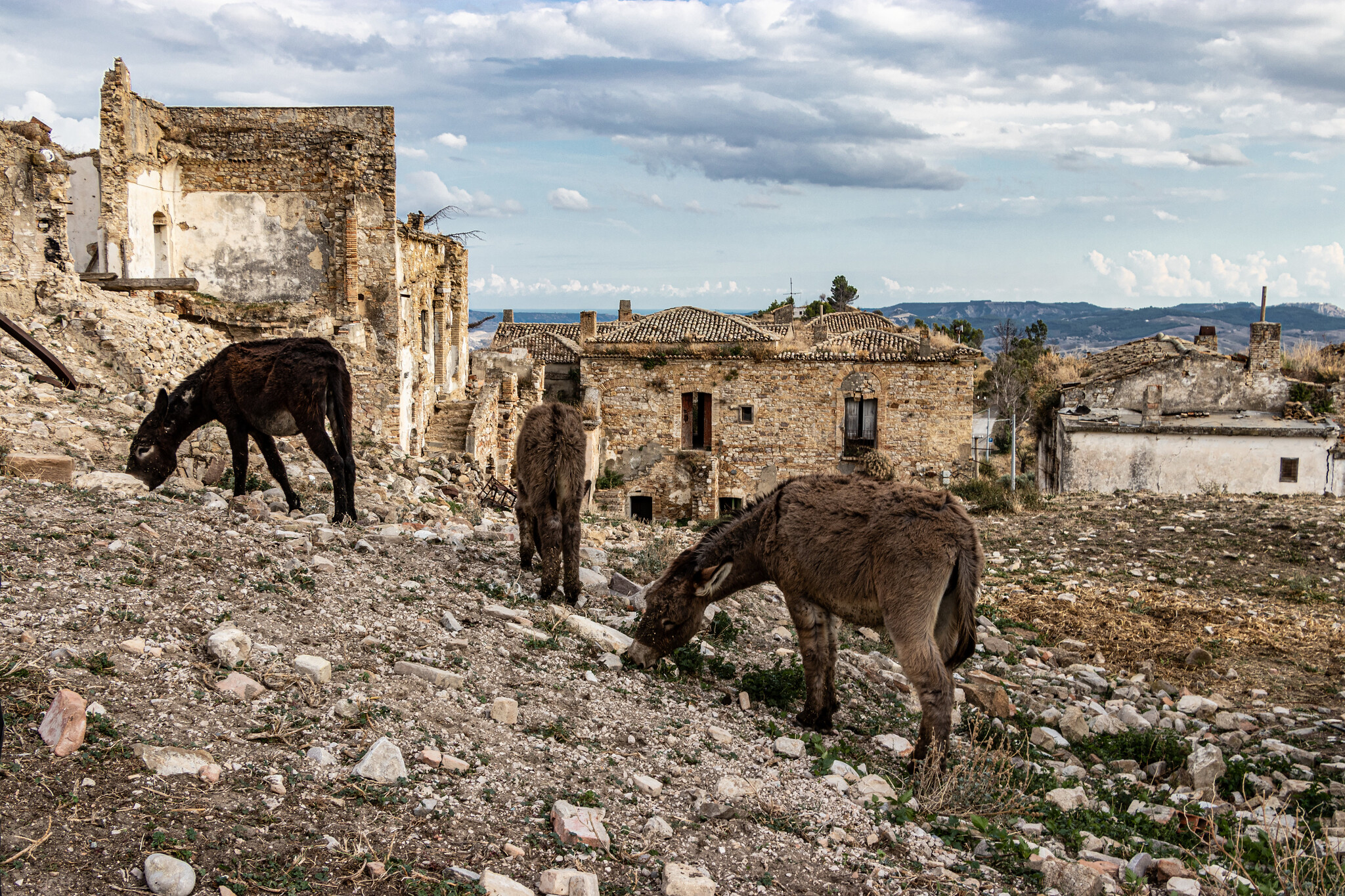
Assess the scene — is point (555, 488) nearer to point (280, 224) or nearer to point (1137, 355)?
point (280, 224)

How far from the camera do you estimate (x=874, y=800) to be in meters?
5.04

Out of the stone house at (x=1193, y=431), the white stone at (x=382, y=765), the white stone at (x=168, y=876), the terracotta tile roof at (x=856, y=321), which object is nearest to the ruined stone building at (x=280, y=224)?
the white stone at (x=382, y=765)

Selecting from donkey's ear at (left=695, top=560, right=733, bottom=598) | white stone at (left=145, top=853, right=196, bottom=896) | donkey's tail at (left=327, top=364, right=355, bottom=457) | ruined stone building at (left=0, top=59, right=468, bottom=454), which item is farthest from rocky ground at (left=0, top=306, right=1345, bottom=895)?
ruined stone building at (left=0, top=59, right=468, bottom=454)

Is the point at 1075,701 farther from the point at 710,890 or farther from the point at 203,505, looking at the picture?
the point at 203,505

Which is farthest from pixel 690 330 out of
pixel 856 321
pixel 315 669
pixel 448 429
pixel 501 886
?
pixel 501 886

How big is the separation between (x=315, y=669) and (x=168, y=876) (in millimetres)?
1696

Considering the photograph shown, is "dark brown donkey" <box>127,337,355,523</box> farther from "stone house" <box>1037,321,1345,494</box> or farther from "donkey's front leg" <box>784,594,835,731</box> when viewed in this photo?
"stone house" <box>1037,321,1345,494</box>

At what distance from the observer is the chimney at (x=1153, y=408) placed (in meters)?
24.2

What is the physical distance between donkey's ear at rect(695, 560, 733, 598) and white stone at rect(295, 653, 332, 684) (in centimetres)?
273

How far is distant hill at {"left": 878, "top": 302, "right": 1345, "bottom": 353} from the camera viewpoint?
105938 millimetres

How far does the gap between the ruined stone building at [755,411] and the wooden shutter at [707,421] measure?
4 centimetres

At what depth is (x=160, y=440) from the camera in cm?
862

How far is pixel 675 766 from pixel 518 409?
57.4 feet

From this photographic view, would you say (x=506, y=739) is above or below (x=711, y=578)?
below
